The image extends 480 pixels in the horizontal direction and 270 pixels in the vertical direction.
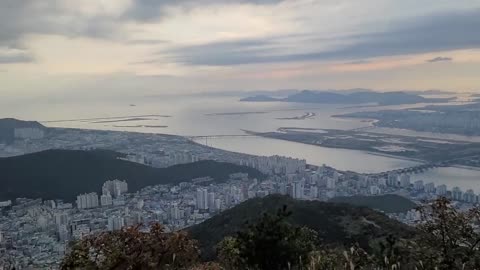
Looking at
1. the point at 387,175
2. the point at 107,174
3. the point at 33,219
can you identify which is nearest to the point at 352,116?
the point at 387,175

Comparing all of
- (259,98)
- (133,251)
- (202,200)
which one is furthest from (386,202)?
(259,98)

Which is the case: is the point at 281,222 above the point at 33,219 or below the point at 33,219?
above

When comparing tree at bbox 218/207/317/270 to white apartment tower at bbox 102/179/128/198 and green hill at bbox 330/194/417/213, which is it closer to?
green hill at bbox 330/194/417/213

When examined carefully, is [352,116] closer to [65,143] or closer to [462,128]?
[462,128]

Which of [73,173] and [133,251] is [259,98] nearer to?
[73,173]

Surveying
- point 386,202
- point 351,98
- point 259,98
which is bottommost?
point 386,202

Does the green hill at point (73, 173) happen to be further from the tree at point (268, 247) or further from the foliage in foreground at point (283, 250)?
the foliage in foreground at point (283, 250)

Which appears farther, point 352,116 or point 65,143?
point 352,116
